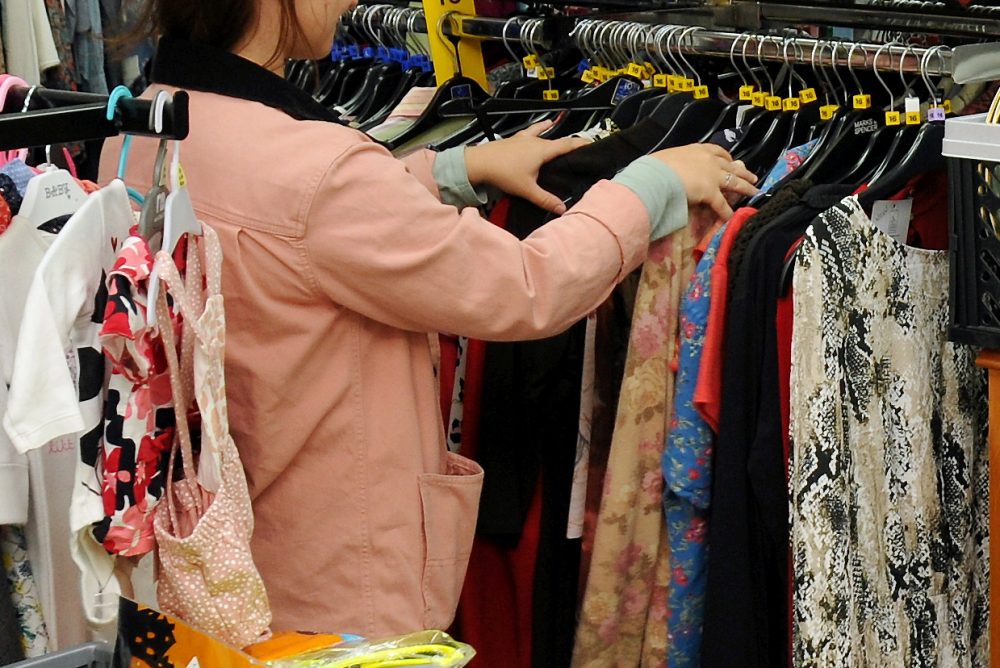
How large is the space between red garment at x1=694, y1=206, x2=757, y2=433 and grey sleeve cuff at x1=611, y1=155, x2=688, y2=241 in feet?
0.21

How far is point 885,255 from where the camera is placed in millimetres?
1560

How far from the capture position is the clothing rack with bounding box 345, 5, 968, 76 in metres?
1.62

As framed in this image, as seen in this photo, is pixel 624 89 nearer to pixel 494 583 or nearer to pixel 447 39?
pixel 447 39

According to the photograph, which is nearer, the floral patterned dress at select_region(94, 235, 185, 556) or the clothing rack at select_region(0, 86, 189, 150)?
the clothing rack at select_region(0, 86, 189, 150)

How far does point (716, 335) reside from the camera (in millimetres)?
1564

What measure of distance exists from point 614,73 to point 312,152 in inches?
31.9

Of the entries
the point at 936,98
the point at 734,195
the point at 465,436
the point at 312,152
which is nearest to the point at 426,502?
the point at 465,436

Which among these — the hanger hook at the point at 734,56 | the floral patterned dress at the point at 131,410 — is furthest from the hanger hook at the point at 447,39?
the floral patterned dress at the point at 131,410

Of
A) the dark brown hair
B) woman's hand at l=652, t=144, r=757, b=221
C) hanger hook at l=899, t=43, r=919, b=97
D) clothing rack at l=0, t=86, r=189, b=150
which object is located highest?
hanger hook at l=899, t=43, r=919, b=97

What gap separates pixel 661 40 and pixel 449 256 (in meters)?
0.67

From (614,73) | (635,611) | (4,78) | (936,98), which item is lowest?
(635,611)

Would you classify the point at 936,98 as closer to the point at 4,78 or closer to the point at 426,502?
the point at 426,502

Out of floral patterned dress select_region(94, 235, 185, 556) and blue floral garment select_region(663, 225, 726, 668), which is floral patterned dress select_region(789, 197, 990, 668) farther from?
floral patterned dress select_region(94, 235, 185, 556)

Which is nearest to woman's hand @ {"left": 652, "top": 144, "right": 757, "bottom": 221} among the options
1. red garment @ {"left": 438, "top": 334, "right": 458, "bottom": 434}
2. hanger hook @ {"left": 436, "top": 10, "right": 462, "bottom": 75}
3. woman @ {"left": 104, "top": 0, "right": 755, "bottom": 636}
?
woman @ {"left": 104, "top": 0, "right": 755, "bottom": 636}
